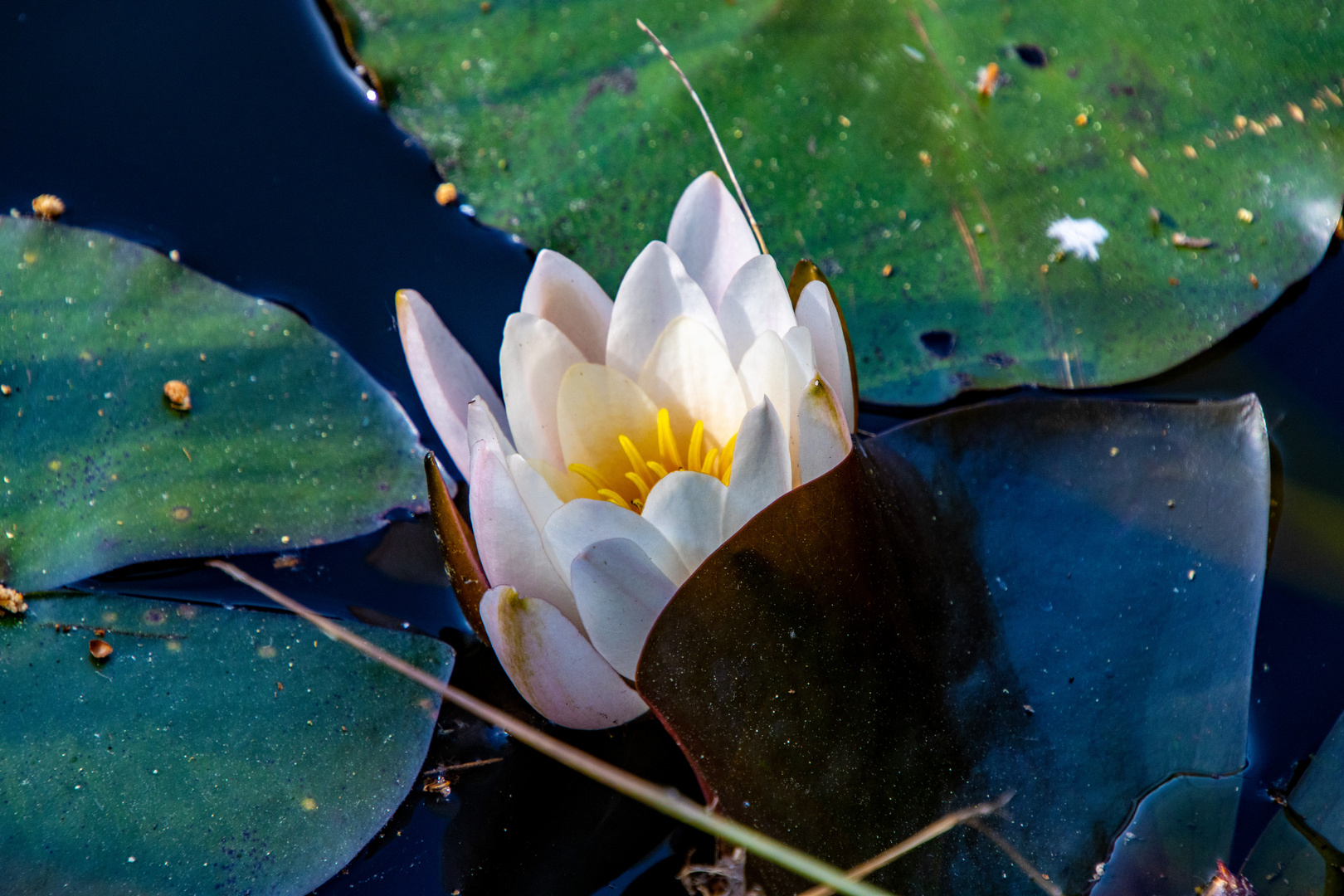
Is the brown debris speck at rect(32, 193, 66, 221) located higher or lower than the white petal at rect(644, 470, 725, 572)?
higher

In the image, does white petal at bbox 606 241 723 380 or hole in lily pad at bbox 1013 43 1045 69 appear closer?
white petal at bbox 606 241 723 380

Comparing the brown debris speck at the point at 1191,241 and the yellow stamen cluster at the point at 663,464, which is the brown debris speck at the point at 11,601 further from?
the brown debris speck at the point at 1191,241

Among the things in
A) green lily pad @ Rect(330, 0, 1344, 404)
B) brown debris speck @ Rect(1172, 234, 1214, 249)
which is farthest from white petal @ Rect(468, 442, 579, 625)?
brown debris speck @ Rect(1172, 234, 1214, 249)

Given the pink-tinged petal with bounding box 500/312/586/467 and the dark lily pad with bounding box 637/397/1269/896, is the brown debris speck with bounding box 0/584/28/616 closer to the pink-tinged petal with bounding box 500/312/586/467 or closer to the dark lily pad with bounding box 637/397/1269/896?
the pink-tinged petal with bounding box 500/312/586/467

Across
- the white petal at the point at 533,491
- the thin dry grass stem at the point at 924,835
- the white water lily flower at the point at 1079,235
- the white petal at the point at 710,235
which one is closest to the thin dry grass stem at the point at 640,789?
the thin dry grass stem at the point at 924,835

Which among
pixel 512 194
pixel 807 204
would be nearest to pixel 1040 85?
pixel 807 204

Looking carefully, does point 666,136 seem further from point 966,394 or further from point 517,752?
point 517,752

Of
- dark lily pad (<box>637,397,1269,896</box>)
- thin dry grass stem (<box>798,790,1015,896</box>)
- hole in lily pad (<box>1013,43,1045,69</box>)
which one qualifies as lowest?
thin dry grass stem (<box>798,790,1015,896</box>)

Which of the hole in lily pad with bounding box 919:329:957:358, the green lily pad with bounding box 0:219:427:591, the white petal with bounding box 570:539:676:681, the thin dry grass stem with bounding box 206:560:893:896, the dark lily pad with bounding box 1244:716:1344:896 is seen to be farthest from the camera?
the hole in lily pad with bounding box 919:329:957:358
